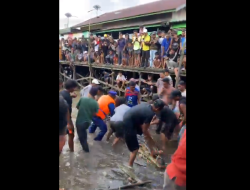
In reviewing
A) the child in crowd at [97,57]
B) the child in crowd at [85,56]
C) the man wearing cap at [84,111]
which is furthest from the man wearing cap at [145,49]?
the man wearing cap at [84,111]

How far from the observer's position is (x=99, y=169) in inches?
198

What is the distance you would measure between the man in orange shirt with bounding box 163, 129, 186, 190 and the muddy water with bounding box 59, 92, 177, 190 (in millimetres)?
1802

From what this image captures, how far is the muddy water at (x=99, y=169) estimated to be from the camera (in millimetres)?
4465

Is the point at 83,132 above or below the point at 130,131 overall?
below

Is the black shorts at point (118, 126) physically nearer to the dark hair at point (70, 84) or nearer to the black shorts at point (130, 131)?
the black shorts at point (130, 131)

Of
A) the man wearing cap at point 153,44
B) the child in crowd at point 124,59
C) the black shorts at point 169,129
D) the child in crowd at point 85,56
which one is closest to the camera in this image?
the black shorts at point 169,129

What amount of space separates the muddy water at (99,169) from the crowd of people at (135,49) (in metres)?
3.28

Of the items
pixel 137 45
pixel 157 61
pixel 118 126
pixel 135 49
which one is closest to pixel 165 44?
pixel 157 61

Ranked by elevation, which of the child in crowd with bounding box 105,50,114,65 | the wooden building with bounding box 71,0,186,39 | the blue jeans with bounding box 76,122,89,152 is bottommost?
the blue jeans with bounding box 76,122,89,152

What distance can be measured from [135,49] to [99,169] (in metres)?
5.89

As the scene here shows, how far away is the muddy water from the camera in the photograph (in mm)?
4465

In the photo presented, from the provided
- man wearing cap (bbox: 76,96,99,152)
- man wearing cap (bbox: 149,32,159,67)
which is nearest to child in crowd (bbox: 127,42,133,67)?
man wearing cap (bbox: 149,32,159,67)

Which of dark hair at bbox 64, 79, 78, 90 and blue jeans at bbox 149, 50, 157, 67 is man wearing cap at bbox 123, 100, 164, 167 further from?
blue jeans at bbox 149, 50, 157, 67

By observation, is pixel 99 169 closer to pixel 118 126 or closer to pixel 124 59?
pixel 118 126
